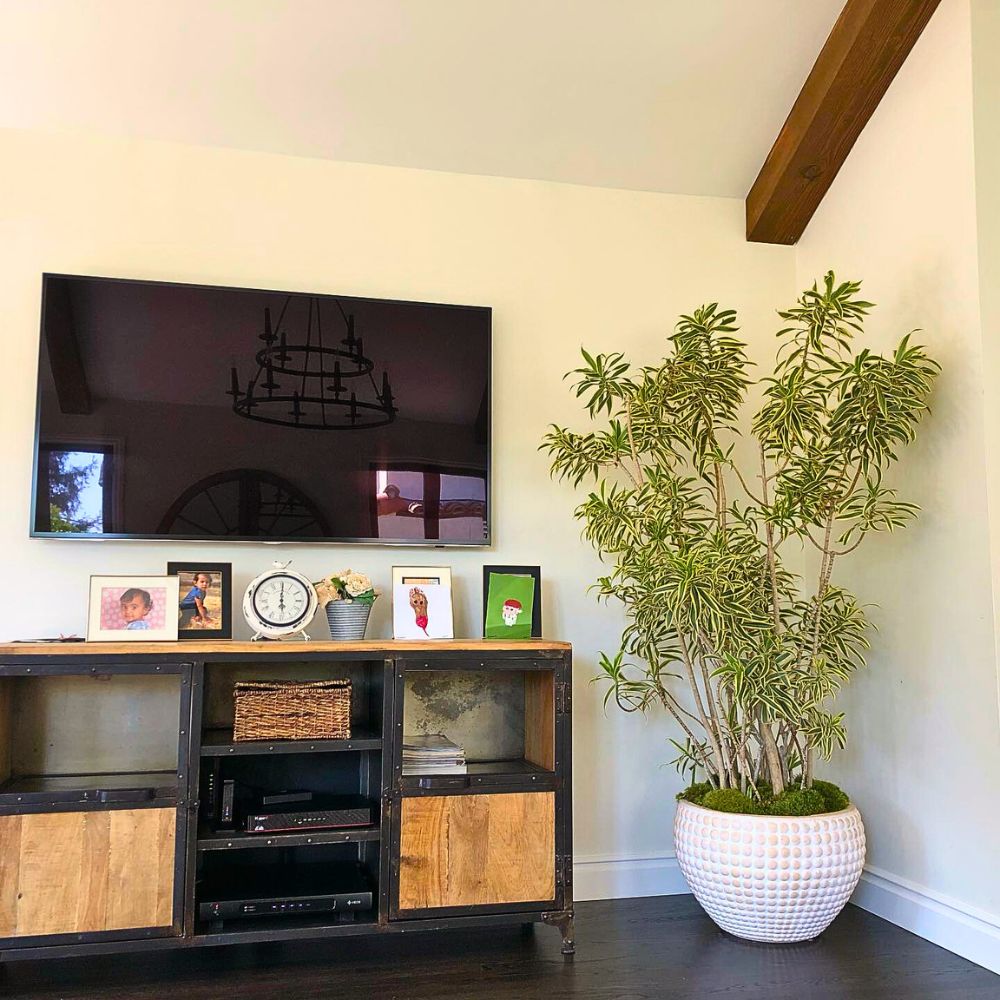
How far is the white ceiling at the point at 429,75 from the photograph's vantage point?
286cm

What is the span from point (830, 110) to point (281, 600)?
90.8 inches

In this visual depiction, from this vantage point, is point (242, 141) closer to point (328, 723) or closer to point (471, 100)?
point (471, 100)

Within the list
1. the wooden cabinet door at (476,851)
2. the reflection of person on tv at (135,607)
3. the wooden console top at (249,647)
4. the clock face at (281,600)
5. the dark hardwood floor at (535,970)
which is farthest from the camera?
the clock face at (281,600)

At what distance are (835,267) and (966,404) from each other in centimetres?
90

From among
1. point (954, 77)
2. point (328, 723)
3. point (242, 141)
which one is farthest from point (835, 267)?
point (328, 723)

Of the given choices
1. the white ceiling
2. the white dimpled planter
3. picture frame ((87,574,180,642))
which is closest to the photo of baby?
picture frame ((87,574,180,642))

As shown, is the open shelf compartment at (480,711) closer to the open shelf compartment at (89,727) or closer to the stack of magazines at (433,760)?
the stack of magazines at (433,760)

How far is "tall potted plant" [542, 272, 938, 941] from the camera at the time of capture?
8.81 ft

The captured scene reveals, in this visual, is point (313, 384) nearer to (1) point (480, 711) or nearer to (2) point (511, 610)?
(2) point (511, 610)

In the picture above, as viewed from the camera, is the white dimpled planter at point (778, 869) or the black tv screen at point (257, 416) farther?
the black tv screen at point (257, 416)

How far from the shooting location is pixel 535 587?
122 inches

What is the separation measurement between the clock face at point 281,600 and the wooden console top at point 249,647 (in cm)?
16

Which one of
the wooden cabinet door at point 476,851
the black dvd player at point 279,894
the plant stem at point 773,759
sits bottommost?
the black dvd player at point 279,894

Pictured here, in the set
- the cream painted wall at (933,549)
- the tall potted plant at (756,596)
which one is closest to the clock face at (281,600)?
the tall potted plant at (756,596)
